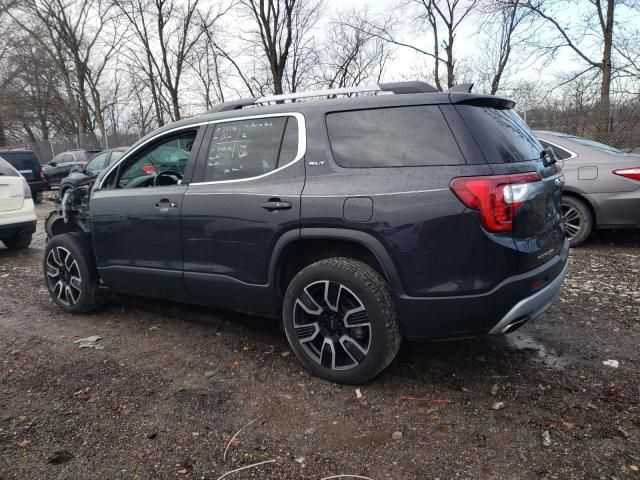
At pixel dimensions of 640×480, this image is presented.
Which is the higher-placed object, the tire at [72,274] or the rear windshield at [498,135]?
the rear windshield at [498,135]

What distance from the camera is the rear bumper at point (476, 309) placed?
250cm

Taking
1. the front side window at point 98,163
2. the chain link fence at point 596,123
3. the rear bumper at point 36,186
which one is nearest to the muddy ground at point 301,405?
the chain link fence at point 596,123

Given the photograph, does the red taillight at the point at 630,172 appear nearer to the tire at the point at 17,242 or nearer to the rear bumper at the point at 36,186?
the tire at the point at 17,242

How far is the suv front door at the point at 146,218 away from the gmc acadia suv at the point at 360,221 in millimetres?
17

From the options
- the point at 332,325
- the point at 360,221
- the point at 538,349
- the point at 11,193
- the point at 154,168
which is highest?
the point at 154,168

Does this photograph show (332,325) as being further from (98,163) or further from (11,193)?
(98,163)

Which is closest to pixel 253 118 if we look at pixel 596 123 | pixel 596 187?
pixel 596 187

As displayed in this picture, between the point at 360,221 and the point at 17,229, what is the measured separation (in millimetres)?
6113

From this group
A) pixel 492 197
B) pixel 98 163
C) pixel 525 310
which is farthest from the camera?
pixel 98 163

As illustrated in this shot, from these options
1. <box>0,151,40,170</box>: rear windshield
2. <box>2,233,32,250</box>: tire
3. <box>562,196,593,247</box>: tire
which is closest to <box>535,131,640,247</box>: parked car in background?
<box>562,196,593,247</box>: tire

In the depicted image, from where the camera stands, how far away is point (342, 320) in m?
2.86

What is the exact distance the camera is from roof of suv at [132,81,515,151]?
8.88 feet

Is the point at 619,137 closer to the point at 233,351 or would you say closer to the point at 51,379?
the point at 233,351

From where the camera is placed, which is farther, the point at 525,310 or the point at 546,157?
the point at 546,157
